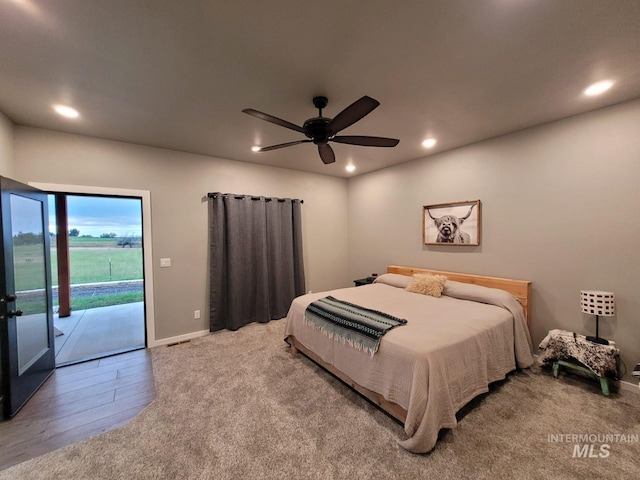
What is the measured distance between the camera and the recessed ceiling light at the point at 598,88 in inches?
83.5

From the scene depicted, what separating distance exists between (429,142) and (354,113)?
2165mm

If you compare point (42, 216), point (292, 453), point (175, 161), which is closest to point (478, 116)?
point (292, 453)

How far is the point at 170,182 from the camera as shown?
3.62 m

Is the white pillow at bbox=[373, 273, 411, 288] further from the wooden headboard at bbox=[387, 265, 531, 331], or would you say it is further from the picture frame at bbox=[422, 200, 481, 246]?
the picture frame at bbox=[422, 200, 481, 246]

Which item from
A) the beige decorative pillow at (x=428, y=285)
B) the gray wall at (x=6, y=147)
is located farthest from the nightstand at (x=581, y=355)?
the gray wall at (x=6, y=147)

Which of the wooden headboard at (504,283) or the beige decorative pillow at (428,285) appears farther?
the beige decorative pillow at (428,285)

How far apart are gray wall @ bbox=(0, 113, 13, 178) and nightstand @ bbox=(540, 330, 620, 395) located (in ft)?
18.4

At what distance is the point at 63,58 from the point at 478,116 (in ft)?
11.6

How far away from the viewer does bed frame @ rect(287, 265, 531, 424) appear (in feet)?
6.67

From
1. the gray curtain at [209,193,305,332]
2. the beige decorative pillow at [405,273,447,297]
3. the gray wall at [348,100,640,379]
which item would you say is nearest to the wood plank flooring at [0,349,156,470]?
the gray curtain at [209,193,305,332]

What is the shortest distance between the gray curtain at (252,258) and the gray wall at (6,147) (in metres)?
1.99

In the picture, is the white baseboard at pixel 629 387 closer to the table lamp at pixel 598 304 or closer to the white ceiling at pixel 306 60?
the table lamp at pixel 598 304

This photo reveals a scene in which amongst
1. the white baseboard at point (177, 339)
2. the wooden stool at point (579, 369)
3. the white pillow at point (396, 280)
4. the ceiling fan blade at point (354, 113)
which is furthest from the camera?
the white pillow at point (396, 280)

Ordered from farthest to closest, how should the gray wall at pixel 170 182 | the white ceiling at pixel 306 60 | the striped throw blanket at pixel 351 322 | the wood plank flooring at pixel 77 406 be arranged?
the gray wall at pixel 170 182
the striped throw blanket at pixel 351 322
the wood plank flooring at pixel 77 406
the white ceiling at pixel 306 60
